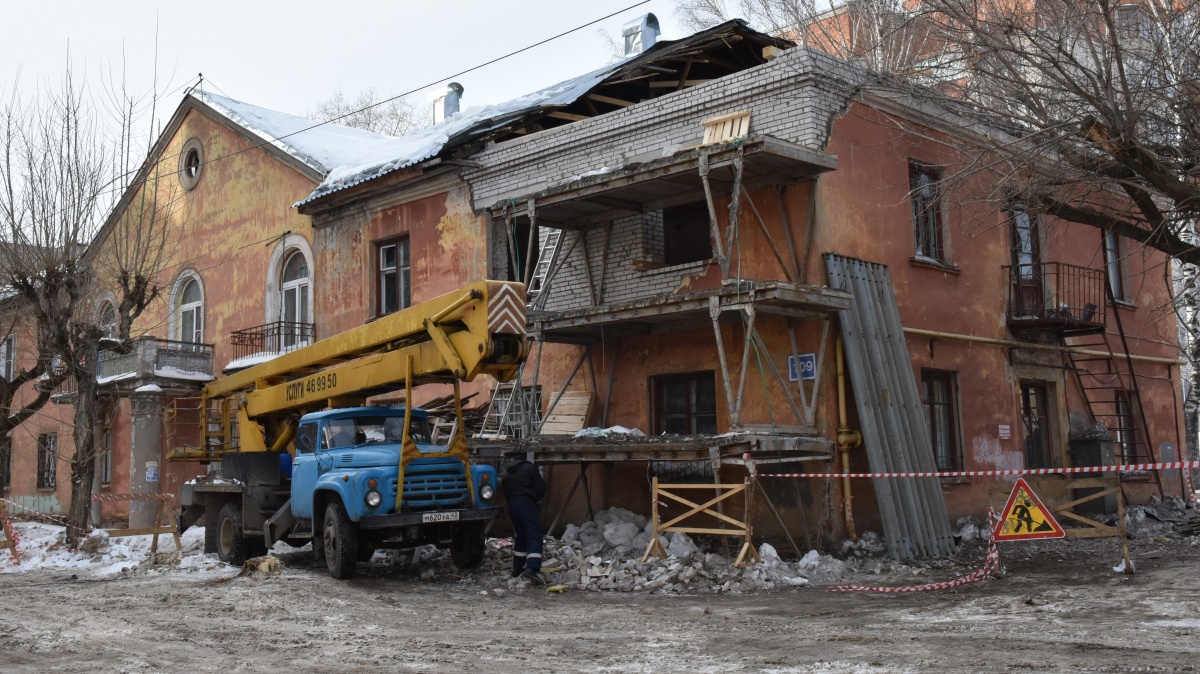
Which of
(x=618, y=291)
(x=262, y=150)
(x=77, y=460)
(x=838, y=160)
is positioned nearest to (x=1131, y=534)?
(x=838, y=160)

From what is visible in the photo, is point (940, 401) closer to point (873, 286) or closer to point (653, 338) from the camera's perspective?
point (873, 286)

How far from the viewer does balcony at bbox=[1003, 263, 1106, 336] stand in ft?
58.3

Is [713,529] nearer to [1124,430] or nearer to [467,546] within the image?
[467,546]

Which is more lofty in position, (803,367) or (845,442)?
(803,367)

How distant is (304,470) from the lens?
44.9 feet

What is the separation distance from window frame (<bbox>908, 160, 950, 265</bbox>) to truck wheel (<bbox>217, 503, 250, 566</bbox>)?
10.7m

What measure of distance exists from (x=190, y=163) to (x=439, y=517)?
57.7ft

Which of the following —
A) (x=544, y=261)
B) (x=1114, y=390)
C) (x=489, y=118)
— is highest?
(x=489, y=118)

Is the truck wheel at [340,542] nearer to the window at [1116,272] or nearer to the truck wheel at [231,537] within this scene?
the truck wheel at [231,537]

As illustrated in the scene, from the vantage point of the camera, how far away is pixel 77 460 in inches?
719

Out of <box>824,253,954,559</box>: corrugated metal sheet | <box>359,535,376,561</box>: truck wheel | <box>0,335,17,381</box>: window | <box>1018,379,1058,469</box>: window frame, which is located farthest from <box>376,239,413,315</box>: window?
<box>0,335,17,381</box>: window

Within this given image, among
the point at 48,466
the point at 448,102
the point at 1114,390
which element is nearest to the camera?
the point at 1114,390

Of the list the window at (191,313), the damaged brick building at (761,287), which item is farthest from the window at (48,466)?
the damaged brick building at (761,287)

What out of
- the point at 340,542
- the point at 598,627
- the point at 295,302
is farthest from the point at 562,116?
the point at 598,627
